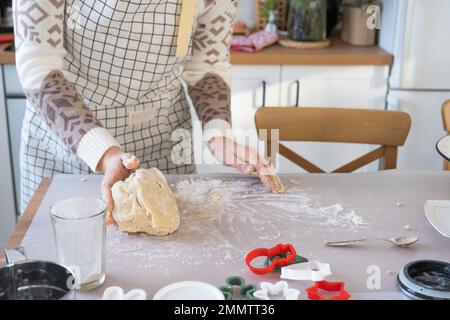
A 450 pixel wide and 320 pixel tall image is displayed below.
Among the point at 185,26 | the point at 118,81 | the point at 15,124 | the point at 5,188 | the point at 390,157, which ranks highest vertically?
the point at 185,26

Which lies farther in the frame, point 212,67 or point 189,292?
point 212,67

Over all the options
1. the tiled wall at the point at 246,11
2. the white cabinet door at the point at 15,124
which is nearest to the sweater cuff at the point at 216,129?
the white cabinet door at the point at 15,124

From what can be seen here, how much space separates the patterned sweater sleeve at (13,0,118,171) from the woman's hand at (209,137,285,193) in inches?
8.8

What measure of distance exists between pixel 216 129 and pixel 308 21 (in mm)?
1177

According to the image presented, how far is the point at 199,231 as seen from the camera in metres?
0.96

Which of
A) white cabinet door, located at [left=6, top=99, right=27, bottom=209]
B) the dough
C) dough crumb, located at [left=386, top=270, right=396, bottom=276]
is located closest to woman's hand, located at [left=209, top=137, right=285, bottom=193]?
the dough

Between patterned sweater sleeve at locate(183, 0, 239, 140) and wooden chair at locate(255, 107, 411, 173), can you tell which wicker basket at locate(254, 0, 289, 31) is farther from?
patterned sweater sleeve at locate(183, 0, 239, 140)

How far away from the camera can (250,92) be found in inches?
85.4

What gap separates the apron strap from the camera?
1.17 meters

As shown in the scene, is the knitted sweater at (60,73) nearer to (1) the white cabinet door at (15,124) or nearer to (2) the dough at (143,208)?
(2) the dough at (143,208)

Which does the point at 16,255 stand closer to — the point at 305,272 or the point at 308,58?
the point at 305,272

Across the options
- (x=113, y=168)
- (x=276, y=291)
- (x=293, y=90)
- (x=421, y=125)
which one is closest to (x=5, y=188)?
(x=293, y=90)
